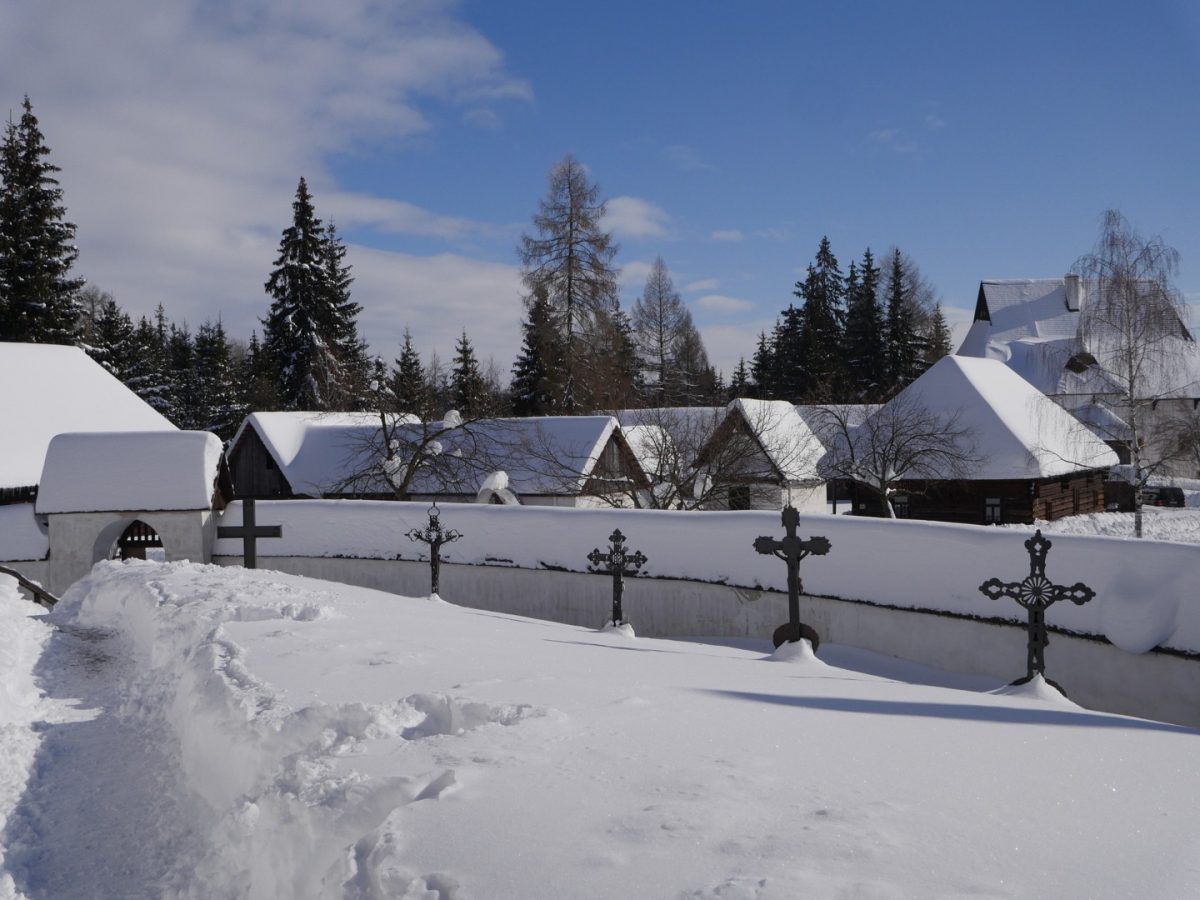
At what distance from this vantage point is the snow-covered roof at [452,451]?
26391 millimetres

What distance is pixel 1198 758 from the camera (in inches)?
223

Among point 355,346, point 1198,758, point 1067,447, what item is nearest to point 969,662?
point 1198,758

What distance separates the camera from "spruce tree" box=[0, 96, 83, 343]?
137 ft

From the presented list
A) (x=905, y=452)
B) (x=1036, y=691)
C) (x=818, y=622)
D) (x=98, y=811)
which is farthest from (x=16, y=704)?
(x=905, y=452)

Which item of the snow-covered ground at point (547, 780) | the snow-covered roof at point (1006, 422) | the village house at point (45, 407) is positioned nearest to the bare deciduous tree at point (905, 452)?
the snow-covered roof at point (1006, 422)

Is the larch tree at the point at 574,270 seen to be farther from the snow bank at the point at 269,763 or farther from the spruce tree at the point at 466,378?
the snow bank at the point at 269,763

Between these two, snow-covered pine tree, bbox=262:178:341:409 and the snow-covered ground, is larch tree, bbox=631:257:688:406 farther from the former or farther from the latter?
the snow-covered ground

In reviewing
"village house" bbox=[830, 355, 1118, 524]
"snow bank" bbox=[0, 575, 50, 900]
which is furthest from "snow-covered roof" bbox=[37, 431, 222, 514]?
"village house" bbox=[830, 355, 1118, 524]

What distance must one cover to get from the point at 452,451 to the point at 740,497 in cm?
849

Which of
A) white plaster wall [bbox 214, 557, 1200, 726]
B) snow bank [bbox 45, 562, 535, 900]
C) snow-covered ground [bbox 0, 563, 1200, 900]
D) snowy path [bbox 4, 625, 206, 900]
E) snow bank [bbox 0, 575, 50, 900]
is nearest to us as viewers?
snow-covered ground [bbox 0, 563, 1200, 900]

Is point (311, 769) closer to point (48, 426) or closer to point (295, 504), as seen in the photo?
point (295, 504)

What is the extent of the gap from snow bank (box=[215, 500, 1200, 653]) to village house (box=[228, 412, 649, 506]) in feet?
15.8

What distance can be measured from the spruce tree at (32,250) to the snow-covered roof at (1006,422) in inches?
1436

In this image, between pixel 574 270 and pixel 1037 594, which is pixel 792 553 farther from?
pixel 574 270
